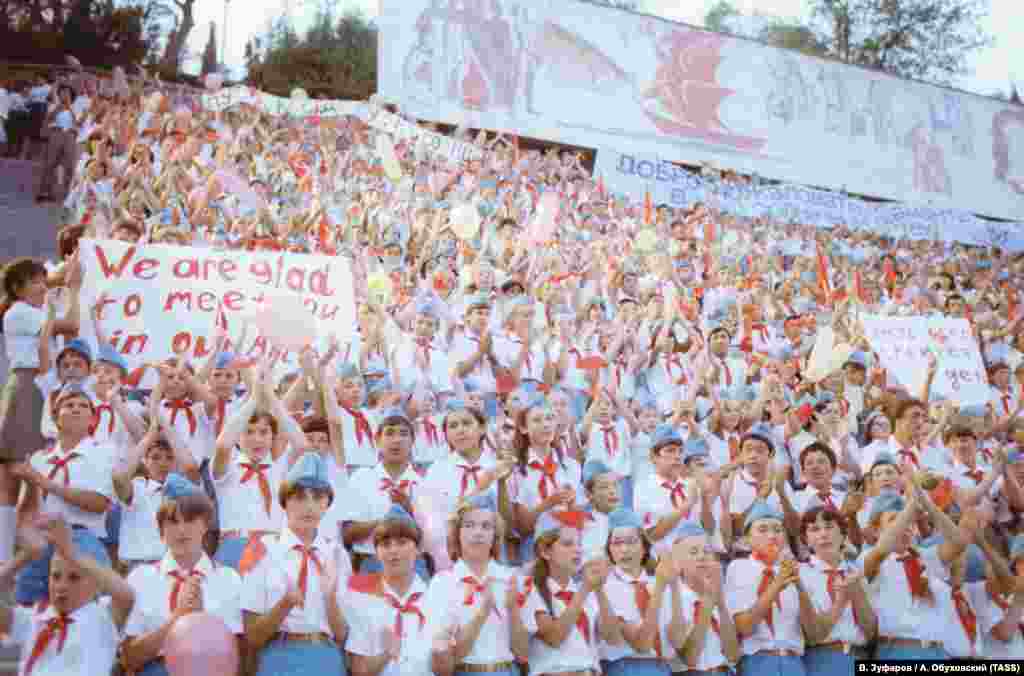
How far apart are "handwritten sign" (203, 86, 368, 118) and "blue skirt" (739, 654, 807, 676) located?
1331 cm

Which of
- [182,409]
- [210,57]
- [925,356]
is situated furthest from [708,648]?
[210,57]

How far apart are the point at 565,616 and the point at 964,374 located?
5445 millimetres

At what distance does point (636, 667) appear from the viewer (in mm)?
4586

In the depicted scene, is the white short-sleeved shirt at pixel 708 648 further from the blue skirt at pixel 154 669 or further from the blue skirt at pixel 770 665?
the blue skirt at pixel 154 669

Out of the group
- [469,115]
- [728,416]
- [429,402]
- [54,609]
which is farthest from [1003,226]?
[54,609]

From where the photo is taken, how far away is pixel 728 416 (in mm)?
7285

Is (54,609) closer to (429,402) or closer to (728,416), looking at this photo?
(429,402)

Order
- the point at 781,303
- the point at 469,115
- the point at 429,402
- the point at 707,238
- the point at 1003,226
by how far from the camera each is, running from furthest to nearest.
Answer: the point at 469,115
the point at 1003,226
the point at 707,238
the point at 781,303
the point at 429,402

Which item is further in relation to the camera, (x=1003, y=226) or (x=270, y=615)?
(x=1003, y=226)

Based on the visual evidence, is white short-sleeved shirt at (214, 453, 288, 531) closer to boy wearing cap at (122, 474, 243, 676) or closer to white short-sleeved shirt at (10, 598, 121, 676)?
boy wearing cap at (122, 474, 243, 676)

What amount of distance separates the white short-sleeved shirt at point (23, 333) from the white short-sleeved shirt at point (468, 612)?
2487 mm

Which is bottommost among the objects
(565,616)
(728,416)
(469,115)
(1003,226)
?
(565,616)

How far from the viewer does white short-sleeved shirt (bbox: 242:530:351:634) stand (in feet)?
13.5

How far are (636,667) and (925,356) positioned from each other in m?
4.96
